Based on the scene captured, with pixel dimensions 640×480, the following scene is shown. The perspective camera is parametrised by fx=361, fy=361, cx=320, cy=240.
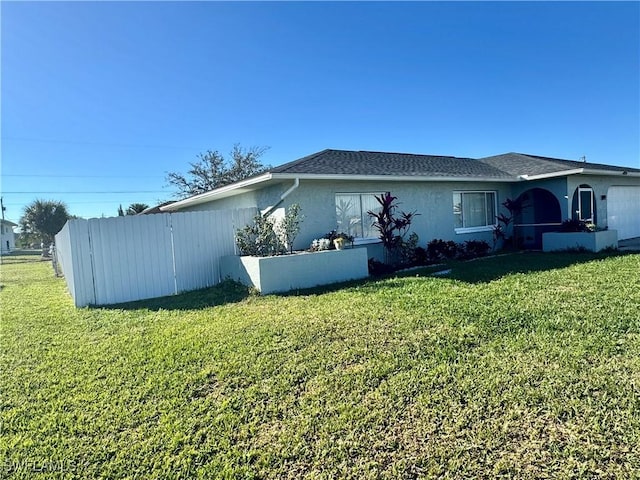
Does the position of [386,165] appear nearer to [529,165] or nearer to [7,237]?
[529,165]

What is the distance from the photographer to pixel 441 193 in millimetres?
13133

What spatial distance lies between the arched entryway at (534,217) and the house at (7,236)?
227 feet

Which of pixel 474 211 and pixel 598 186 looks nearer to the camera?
pixel 474 211

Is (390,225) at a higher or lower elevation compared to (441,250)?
higher

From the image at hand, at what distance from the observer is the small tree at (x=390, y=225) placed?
1105 centimetres

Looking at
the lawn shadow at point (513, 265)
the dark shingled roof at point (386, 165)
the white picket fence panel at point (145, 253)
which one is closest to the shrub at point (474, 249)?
the lawn shadow at point (513, 265)

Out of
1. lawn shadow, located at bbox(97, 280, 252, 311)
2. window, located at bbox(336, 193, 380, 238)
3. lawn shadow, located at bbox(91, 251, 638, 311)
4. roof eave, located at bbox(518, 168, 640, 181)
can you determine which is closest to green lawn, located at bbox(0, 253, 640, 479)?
lawn shadow, located at bbox(97, 280, 252, 311)

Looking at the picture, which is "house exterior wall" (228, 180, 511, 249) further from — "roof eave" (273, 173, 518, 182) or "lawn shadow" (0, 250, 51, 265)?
"lawn shadow" (0, 250, 51, 265)

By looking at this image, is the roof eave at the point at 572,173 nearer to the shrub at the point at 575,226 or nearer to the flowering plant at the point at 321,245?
the shrub at the point at 575,226

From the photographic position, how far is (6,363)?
4.88 metres

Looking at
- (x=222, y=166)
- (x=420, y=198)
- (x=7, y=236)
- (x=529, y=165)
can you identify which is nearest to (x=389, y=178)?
(x=420, y=198)

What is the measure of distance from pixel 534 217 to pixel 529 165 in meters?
2.23

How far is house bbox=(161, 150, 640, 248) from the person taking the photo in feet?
34.3

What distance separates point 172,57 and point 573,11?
13771 millimetres
